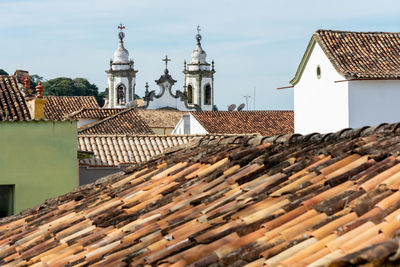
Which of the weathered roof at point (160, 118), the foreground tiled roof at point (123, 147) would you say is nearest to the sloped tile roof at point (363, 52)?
the foreground tiled roof at point (123, 147)

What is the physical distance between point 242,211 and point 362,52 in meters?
24.4

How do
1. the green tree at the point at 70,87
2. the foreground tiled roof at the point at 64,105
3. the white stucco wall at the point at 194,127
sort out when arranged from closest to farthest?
the foreground tiled roof at the point at 64,105
the white stucco wall at the point at 194,127
the green tree at the point at 70,87

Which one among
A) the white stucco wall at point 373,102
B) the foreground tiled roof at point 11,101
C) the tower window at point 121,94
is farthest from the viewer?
the tower window at point 121,94

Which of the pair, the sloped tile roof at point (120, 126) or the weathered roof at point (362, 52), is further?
the sloped tile roof at point (120, 126)

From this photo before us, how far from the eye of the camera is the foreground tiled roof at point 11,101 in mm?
17000

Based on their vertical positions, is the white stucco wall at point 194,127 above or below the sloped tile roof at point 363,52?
below

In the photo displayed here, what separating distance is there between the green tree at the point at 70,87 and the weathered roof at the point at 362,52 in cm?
8447

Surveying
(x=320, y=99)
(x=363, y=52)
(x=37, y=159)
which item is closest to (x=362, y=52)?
(x=363, y=52)

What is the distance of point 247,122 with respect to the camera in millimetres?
48719

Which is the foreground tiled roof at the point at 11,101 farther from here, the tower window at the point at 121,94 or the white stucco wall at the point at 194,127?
the tower window at the point at 121,94

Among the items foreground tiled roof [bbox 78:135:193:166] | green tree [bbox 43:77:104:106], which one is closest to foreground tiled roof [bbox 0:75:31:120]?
foreground tiled roof [bbox 78:135:193:166]

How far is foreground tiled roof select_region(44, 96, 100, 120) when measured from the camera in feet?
141

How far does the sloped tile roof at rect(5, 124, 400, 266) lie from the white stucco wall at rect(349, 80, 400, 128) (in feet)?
70.4

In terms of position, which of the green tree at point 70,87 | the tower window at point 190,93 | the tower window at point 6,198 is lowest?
the tower window at point 6,198
